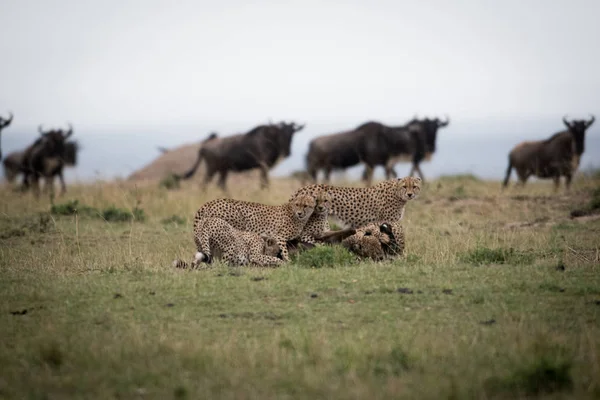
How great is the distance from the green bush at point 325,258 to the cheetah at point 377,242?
0.95 ft

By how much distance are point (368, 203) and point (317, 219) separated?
1.07 metres

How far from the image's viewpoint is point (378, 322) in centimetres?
682

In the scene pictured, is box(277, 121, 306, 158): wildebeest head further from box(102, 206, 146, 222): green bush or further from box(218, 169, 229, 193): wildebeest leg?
box(102, 206, 146, 222): green bush

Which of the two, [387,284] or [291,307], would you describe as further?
[387,284]

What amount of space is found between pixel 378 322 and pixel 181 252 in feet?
13.6

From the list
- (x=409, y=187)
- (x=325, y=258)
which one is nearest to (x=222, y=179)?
(x=409, y=187)

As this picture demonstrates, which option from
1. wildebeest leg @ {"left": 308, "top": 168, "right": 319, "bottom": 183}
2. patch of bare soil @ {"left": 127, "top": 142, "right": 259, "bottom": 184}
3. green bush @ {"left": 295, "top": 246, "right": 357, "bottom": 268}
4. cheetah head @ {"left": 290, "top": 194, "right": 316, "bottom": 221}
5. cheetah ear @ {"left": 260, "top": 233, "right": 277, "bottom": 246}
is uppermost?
cheetah head @ {"left": 290, "top": 194, "right": 316, "bottom": 221}

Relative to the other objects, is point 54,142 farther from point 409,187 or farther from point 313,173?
point 409,187

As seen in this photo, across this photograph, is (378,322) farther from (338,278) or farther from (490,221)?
(490,221)

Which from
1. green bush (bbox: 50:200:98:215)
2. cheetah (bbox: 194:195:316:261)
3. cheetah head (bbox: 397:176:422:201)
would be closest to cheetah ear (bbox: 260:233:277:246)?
cheetah (bbox: 194:195:316:261)

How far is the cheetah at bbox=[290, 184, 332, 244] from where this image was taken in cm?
997

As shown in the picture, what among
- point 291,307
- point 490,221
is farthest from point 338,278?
point 490,221

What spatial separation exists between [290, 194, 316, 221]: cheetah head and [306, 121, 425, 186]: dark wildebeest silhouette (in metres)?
12.1

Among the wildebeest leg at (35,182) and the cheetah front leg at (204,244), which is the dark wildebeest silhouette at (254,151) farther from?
the cheetah front leg at (204,244)
